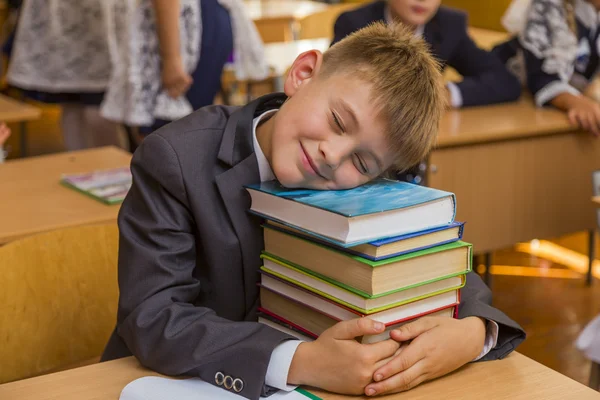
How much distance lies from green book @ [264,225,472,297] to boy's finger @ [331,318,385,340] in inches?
1.3

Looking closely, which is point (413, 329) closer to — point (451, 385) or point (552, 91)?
point (451, 385)

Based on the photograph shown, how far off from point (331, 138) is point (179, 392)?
0.39 metres

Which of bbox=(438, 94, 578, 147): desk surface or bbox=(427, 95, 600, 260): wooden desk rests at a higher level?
bbox=(438, 94, 578, 147): desk surface

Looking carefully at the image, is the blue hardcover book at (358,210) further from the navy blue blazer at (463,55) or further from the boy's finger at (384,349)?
the navy blue blazer at (463,55)

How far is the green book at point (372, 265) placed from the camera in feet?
3.25

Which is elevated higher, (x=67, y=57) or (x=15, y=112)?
(x=67, y=57)

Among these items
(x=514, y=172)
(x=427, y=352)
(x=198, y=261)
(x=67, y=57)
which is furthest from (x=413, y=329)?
(x=67, y=57)

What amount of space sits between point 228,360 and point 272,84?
3381 mm

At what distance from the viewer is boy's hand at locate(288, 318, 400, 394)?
1.00 m

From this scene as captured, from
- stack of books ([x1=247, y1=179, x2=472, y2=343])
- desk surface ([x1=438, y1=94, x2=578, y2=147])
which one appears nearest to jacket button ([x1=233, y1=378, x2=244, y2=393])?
stack of books ([x1=247, y1=179, x2=472, y2=343])

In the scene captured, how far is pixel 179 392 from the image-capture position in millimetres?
1049

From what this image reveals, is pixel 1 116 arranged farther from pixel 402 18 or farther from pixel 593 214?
pixel 593 214

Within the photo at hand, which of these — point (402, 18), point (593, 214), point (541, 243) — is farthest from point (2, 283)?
point (541, 243)

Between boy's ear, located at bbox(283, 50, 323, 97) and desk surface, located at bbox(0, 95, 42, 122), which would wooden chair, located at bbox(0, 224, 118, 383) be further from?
desk surface, located at bbox(0, 95, 42, 122)
